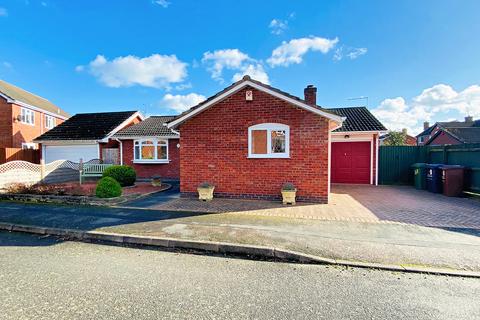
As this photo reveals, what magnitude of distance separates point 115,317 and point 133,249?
223 cm

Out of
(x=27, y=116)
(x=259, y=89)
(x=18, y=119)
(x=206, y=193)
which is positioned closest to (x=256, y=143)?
(x=259, y=89)

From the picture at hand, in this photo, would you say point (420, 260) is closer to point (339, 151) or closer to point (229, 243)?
point (229, 243)

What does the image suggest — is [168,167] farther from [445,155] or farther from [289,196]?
[445,155]

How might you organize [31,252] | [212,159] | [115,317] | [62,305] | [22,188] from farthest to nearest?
[22,188] → [212,159] → [31,252] → [62,305] → [115,317]

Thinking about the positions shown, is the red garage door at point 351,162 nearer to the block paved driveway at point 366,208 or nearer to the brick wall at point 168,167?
the block paved driveway at point 366,208

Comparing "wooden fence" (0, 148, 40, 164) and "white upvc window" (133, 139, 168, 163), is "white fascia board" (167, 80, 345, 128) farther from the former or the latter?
"wooden fence" (0, 148, 40, 164)

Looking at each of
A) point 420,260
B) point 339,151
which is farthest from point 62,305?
point 339,151

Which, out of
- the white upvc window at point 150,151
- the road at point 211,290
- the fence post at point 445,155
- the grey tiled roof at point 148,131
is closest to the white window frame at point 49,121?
the grey tiled roof at point 148,131

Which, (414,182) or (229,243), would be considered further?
(414,182)

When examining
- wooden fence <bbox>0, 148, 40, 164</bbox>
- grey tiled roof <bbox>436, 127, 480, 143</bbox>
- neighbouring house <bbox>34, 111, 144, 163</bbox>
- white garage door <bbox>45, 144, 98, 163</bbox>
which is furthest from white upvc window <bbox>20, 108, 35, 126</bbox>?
grey tiled roof <bbox>436, 127, 480, 143</bbox>

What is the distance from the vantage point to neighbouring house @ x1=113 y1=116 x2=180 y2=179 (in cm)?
1602

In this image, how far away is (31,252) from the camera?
15.1 feet

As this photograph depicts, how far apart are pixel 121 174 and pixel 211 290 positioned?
Result: 417 inches

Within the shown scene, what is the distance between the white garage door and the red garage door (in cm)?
1667
